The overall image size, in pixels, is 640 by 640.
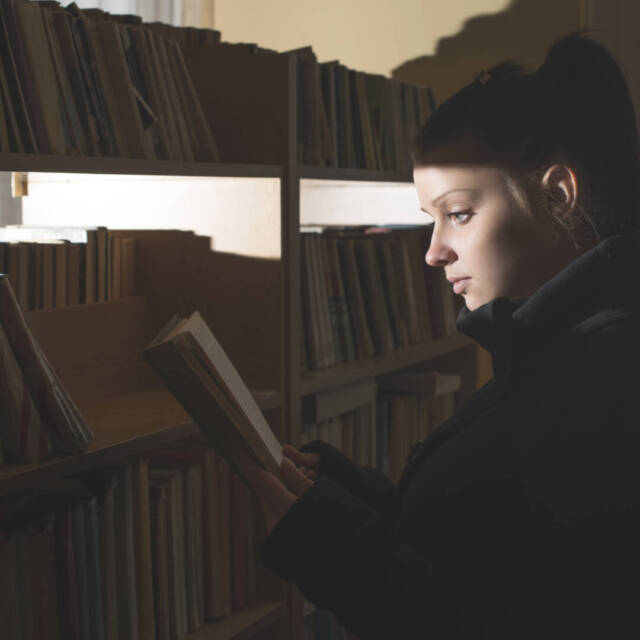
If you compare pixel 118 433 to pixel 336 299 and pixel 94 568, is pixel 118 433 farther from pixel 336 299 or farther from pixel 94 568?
pixel 336 299

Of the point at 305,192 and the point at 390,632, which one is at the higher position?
the point at 305,192

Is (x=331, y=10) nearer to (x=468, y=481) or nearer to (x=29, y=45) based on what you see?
(x=29, y=45)

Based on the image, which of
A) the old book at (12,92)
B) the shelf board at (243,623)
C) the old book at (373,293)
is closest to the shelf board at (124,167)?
the old book at (12,92)

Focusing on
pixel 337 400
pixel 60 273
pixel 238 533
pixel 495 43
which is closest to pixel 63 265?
pixel 60 273

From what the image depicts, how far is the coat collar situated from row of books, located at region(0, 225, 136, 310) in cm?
69

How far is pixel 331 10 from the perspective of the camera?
8.22ft

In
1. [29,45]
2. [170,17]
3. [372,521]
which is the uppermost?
[170,17]

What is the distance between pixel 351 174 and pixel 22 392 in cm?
90

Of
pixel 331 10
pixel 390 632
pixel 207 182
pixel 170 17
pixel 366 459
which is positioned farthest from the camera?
pixel 331 10

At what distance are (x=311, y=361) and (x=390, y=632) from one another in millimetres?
782

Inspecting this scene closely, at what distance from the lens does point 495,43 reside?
2312 mm

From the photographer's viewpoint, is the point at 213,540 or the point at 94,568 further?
the point at 213,540

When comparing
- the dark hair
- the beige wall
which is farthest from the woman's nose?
the beige wall

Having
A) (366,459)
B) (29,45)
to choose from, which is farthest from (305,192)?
(29,45)
